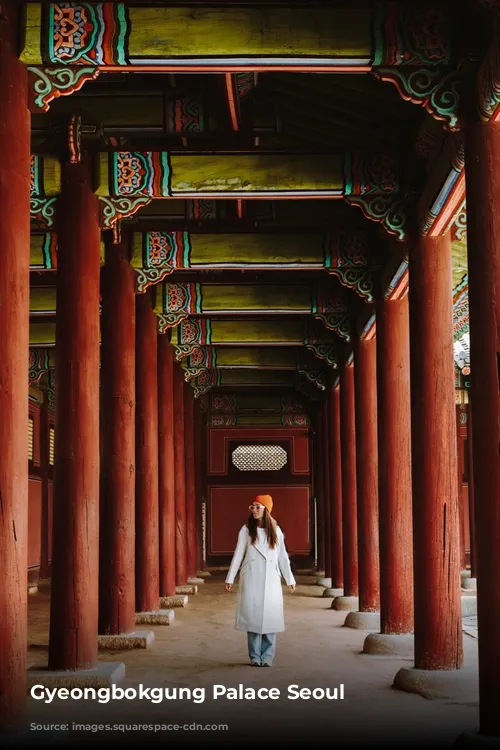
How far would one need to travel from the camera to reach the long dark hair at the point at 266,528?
8.60 m

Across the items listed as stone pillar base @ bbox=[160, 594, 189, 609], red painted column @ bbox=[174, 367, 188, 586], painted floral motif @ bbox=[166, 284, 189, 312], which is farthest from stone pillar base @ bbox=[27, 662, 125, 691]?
red painted column @ bbox=[174, 367, 188, 586]

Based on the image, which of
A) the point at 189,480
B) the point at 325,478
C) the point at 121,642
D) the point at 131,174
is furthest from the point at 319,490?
the point at 131,174

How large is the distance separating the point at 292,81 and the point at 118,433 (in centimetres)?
371

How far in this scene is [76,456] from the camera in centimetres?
785

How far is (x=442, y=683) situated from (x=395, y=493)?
2615mm

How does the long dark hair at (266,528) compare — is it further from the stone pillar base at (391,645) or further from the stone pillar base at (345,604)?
the stone pillar base at (345,604)

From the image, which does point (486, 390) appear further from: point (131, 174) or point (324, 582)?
point (324, 582)

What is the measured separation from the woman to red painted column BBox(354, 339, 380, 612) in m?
3.38

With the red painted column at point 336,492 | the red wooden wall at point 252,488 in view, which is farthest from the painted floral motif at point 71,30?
the red wooden wall at point 252,488

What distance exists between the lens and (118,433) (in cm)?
988

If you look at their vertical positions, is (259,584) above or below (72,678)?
above

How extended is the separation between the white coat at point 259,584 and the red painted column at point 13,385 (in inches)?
117

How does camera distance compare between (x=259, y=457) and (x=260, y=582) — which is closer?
(x=260, y=582)

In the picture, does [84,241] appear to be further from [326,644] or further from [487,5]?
[326,644]
